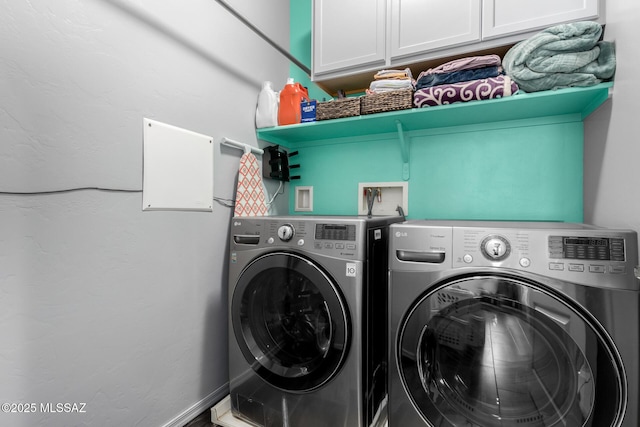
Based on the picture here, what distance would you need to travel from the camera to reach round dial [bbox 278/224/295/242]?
128cm

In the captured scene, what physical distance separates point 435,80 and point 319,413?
1677 mm

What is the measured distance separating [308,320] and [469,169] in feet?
4.26

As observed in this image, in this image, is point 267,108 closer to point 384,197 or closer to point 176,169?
point 176,169

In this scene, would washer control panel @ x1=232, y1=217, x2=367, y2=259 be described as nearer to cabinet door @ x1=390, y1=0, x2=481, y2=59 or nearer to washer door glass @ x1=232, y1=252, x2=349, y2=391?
washer door glass @ x1=232, y1=252, x2=349, y2=391

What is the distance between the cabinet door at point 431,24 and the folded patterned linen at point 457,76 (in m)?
0.17

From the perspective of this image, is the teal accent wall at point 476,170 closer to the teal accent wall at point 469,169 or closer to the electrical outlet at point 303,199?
the teal accent wall at point 469,169

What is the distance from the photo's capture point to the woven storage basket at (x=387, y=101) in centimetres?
152

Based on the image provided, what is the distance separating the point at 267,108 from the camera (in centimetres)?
183

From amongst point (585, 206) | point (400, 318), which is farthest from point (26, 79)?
point (585, 206)

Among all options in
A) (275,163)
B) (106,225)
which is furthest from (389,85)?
(106,225)

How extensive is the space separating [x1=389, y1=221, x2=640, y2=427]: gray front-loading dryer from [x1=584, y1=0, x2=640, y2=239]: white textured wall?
0.27 m

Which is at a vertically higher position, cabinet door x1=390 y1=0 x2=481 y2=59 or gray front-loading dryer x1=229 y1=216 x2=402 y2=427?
cabinet door x1=390 y1=0 x2=481 y2=59

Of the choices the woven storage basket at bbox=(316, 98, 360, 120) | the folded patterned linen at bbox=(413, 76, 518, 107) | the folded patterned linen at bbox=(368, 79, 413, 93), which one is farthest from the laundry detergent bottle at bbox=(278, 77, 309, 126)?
the folded patterned linen at bbox=(413, 76, 518, 107)

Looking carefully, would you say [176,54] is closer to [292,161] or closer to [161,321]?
[292,161]
